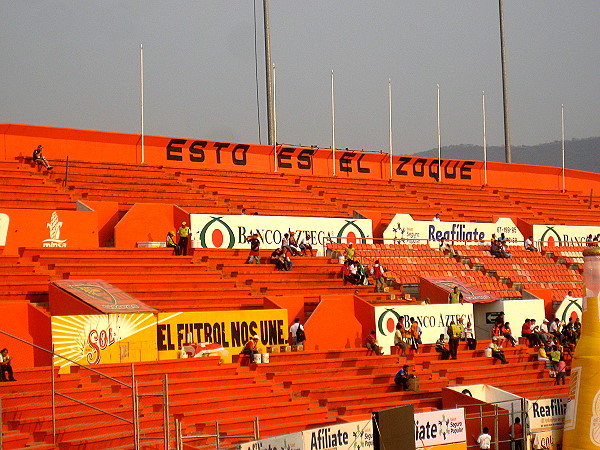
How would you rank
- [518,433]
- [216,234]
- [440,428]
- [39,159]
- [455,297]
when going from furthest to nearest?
[39,159] < [216,234] < [455,297] < [518,433] < [440,428]

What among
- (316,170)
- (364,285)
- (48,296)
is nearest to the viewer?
(48,296)

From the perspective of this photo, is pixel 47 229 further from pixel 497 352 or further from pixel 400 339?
A: pixel 497 352

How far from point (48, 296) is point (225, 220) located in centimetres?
738

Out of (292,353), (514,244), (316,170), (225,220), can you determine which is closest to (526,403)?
(292,353)

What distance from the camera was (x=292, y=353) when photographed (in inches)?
813

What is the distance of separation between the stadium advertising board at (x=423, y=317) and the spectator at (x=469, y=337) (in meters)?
0.47

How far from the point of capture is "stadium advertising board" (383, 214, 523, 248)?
3019 centimetres

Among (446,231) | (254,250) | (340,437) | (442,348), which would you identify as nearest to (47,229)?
(254,250)

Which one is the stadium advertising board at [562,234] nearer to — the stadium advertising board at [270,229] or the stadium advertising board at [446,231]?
the stadium advertising board at [446,231]

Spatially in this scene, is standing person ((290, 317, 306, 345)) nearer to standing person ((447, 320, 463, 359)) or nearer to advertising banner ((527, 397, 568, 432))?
→ standing person ((447, 320, 463, 359))

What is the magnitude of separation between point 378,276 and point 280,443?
43.8 feet

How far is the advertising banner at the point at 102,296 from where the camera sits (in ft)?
60.4

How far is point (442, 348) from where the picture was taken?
2283 centimetres

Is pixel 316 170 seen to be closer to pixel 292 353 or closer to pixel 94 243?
pixel 94 243
